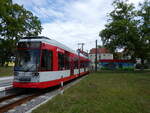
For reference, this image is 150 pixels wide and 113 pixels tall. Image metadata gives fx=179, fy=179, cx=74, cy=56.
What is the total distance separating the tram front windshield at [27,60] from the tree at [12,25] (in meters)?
21.9

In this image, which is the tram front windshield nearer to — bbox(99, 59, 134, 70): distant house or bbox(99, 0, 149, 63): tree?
bbox(99, 0, 149, 63): tree

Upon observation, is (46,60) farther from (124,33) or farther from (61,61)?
(124,33)

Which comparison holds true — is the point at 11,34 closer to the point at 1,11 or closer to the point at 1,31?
the point at 1,31

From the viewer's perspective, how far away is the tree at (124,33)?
119 feet

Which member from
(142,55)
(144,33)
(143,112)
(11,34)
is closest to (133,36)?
(144,33)

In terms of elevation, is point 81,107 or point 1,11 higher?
point 1,11

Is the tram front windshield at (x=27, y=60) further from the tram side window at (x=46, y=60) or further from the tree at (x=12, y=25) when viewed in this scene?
the tree at (x=12, y=25)

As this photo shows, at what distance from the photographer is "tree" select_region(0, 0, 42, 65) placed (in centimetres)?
3359

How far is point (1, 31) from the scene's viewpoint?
34.2m

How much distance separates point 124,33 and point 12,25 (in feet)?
72.9

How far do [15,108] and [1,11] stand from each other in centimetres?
2774

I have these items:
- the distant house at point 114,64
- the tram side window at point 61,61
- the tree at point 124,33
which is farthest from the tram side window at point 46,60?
the distant house at point 114,64

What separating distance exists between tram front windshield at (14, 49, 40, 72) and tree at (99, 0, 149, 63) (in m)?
28.5

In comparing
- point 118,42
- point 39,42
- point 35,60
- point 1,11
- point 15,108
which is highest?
point 1,11
